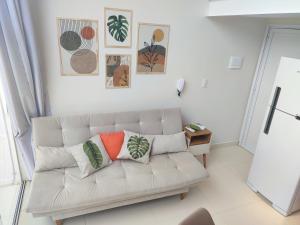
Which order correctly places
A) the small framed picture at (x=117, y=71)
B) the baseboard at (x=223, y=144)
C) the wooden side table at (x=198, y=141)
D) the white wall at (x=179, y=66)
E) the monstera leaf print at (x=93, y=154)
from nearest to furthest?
the monstera leaf print at (x=93, y=154) → the white wall at (x=179, y=66) → the small framed picture at (x=117, y=71) → the wooden side table at (x=198, y=141) → the baseboard at (x=223, y=144)

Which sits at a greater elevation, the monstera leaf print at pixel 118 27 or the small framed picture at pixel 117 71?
the monstera leaf print at pixel 118 27

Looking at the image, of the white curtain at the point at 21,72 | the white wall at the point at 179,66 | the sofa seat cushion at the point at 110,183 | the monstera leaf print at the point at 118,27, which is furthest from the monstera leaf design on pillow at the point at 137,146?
the monstera leaf print at the point at 118,27

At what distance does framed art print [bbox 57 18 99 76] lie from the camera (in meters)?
2.27

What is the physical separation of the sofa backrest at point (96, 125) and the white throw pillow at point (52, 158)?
99mm

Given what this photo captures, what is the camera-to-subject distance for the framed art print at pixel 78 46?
89.2 inches

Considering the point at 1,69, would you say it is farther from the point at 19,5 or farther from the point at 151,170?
the point at 151,170

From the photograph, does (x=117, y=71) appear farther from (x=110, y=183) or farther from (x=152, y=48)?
(x=110, y=183)

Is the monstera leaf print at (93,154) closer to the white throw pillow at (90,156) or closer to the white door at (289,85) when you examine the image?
the white throw pillow at (90,156)

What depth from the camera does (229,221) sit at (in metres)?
2.29

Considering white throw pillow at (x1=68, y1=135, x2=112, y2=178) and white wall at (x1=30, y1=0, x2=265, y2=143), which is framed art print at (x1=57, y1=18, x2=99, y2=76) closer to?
white wall at (x1=30, y1=0, x2=265, y2=143)

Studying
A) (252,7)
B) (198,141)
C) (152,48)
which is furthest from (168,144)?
(252,7)

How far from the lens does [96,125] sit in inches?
97.2

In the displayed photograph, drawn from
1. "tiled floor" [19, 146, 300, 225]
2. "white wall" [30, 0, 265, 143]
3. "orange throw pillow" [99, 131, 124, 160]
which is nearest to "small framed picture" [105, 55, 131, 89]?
"white wall" [30, 0, 265, 143]

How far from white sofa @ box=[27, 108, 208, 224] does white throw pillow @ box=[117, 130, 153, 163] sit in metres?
0.07
